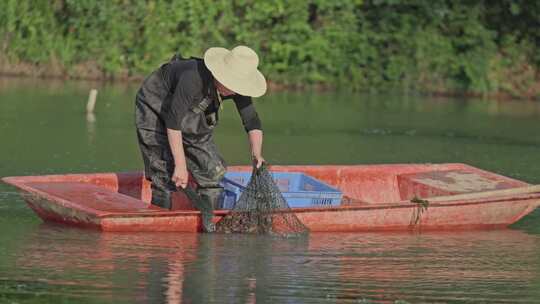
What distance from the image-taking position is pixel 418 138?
1772 centimetres

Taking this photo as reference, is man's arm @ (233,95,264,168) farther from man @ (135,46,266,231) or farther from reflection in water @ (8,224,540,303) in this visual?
reflection in water @ (8,224,540,303)

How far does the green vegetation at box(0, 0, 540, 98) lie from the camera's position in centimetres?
2478

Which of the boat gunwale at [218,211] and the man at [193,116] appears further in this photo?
the boat gunwale at [218,211]

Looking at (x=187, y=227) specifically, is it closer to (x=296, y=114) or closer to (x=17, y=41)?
(x=296, y=114)

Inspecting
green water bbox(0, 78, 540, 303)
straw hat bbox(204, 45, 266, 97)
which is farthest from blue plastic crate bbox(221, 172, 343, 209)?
straw hat bbox(204, 45, 266, 97)

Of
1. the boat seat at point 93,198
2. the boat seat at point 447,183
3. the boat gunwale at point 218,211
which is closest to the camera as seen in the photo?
the boat gunwale at point 218,211

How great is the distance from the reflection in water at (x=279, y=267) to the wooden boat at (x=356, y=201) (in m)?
0.11

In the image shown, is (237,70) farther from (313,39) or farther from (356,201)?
(313,39)

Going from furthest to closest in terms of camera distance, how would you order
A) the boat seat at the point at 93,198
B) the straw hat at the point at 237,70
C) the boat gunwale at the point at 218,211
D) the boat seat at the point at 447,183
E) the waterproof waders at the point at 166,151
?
the boat seat at the point at 447,183, the waterproof waders at the point at 166,151, the boat seat at the point at 93,198, the boat gunwale at the point at 218,211, the straw hat at the point at 237,70

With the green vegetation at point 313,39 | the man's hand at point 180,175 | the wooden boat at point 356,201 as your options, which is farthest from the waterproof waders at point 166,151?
the green vegetation at point 313,39

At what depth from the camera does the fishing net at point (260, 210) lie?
32.9 ft

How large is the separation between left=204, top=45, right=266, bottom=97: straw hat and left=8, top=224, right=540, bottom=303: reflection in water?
1.12 m

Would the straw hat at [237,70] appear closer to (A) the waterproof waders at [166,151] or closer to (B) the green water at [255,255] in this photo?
(A) the waterproof waders at [166,151]

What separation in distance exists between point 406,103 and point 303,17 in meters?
3.37
